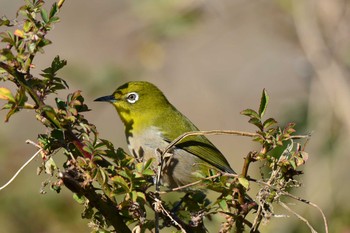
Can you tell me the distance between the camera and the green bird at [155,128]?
13.2 ft

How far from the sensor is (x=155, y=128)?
4516 mm

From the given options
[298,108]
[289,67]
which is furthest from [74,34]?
[298,108]

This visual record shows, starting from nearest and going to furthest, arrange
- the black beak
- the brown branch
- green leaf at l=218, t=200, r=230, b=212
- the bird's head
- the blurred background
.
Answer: the brown branch < green leaf at l=218, t=200, r=230, b=212 < the blurred background < the black beak < the bird's head

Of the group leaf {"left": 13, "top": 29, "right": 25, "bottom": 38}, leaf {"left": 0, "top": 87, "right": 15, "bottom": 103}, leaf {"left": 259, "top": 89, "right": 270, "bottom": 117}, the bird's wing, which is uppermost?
leaf {"left": 13, "top": 29, "right": 25, "bottom": 38}

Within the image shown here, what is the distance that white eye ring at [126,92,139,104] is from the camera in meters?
4.63

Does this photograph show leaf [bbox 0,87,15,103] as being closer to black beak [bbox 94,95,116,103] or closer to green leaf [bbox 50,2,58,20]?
green leaf [bbox 50,2,58,20]

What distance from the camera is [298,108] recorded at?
417cm

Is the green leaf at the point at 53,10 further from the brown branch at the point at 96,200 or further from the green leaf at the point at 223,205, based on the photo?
the green leaf at the point at 223,205

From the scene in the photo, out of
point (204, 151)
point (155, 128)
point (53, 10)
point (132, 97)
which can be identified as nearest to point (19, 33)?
point (53, 10)

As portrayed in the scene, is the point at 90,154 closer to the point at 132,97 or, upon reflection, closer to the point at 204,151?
the point at 204,151

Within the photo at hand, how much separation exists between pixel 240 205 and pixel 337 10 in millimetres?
2906

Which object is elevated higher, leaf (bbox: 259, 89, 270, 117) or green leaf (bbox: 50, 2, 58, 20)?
green leaf (bbox: 50, 2, 58, 20)

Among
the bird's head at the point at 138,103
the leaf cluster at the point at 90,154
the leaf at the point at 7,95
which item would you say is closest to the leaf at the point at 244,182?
the leaf cluster at the point at 90,154

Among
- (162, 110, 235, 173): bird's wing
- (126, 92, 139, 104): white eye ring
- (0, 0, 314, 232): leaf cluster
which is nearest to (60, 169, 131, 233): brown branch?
(0, 0, 314, 232): leaf cluster
